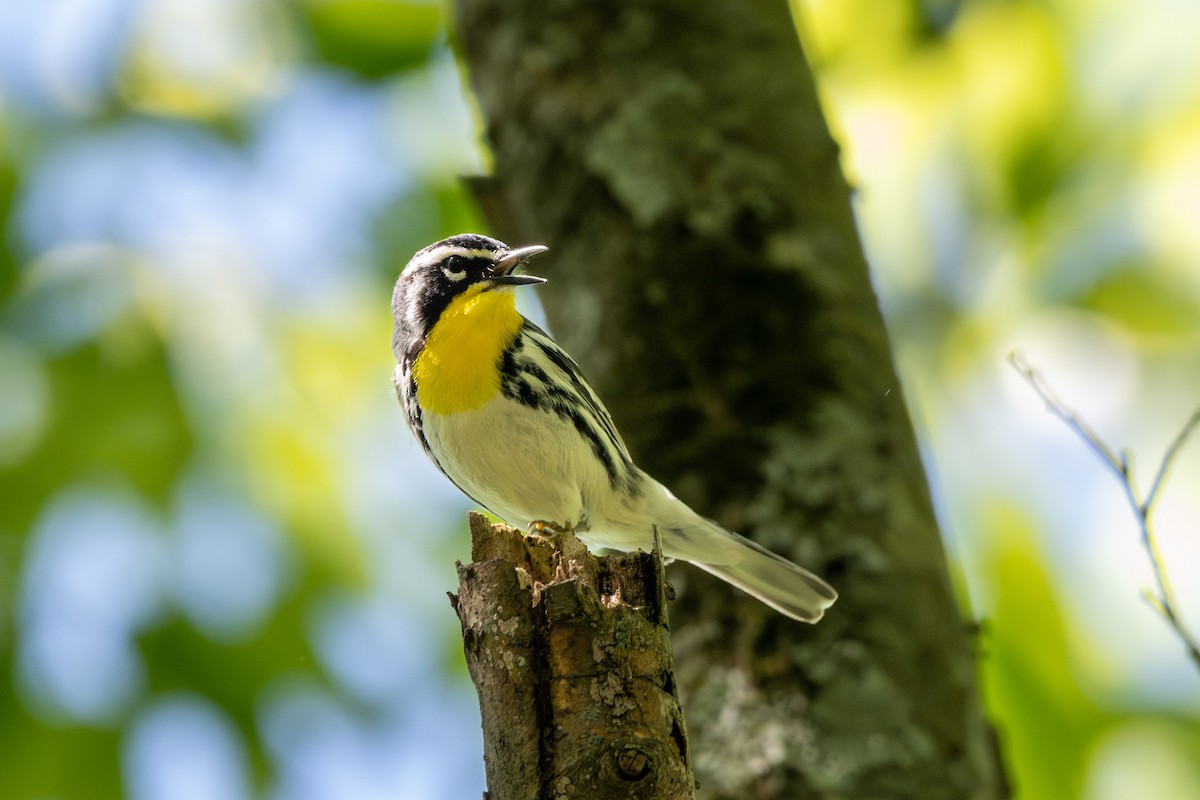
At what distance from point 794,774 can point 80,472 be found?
3.62 m

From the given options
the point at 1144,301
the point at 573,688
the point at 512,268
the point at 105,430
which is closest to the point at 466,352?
the point at 512,268

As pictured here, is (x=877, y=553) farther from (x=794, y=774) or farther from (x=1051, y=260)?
(x=1051, y=260)

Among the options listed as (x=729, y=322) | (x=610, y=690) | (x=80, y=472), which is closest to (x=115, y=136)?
(x=80, y=472)

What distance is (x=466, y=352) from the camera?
3.99 metres

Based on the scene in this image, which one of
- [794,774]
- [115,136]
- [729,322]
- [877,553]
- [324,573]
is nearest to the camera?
[794,774]

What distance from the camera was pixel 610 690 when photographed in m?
1.96

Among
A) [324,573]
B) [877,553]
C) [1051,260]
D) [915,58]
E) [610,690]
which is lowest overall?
[610,690]

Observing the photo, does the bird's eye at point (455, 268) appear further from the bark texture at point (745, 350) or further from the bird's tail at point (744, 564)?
the bird's tail at point (744, 564)

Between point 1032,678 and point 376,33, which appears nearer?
point 1032,678

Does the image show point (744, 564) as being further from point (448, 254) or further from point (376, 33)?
point (376, 33)

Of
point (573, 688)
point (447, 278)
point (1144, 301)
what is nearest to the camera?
point (573, 688)

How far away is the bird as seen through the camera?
3900mm

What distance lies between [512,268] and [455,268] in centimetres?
24

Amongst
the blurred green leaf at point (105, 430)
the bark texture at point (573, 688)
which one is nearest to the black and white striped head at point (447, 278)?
the blurred green leaf at point (105, 430)
